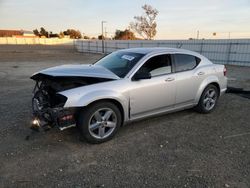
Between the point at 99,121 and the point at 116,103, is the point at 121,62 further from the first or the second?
the point at 99,121

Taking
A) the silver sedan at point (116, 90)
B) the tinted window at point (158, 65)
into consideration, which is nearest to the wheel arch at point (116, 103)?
the silver sedan at point (116, 90)

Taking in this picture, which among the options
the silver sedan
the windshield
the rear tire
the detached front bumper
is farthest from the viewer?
the rear tire

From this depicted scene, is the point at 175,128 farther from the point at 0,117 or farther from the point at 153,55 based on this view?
the point at 0,117

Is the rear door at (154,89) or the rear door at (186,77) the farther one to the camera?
the rear door at (186,77)

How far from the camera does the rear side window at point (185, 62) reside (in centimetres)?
499

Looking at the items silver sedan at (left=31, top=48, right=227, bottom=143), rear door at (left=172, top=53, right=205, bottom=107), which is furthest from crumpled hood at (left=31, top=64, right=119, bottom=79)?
rear door at (left=172, top=53, right=205, bottom=107)

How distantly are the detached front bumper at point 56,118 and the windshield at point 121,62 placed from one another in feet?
3.81

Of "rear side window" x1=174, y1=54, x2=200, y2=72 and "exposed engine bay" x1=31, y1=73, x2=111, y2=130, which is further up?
"rear side window" x1=174, y1=54, x2=200, y2=72

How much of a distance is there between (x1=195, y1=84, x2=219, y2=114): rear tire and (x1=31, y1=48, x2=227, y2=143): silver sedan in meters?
0.09

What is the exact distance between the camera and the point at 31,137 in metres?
4.22

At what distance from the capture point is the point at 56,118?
366cm

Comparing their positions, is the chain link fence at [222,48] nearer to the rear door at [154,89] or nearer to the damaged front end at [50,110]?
the rear door at [154,89]

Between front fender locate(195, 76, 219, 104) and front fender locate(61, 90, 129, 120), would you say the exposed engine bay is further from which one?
front fender locate(195, 76, 219, 104)

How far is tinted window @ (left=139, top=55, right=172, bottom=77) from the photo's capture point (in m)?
4.53
